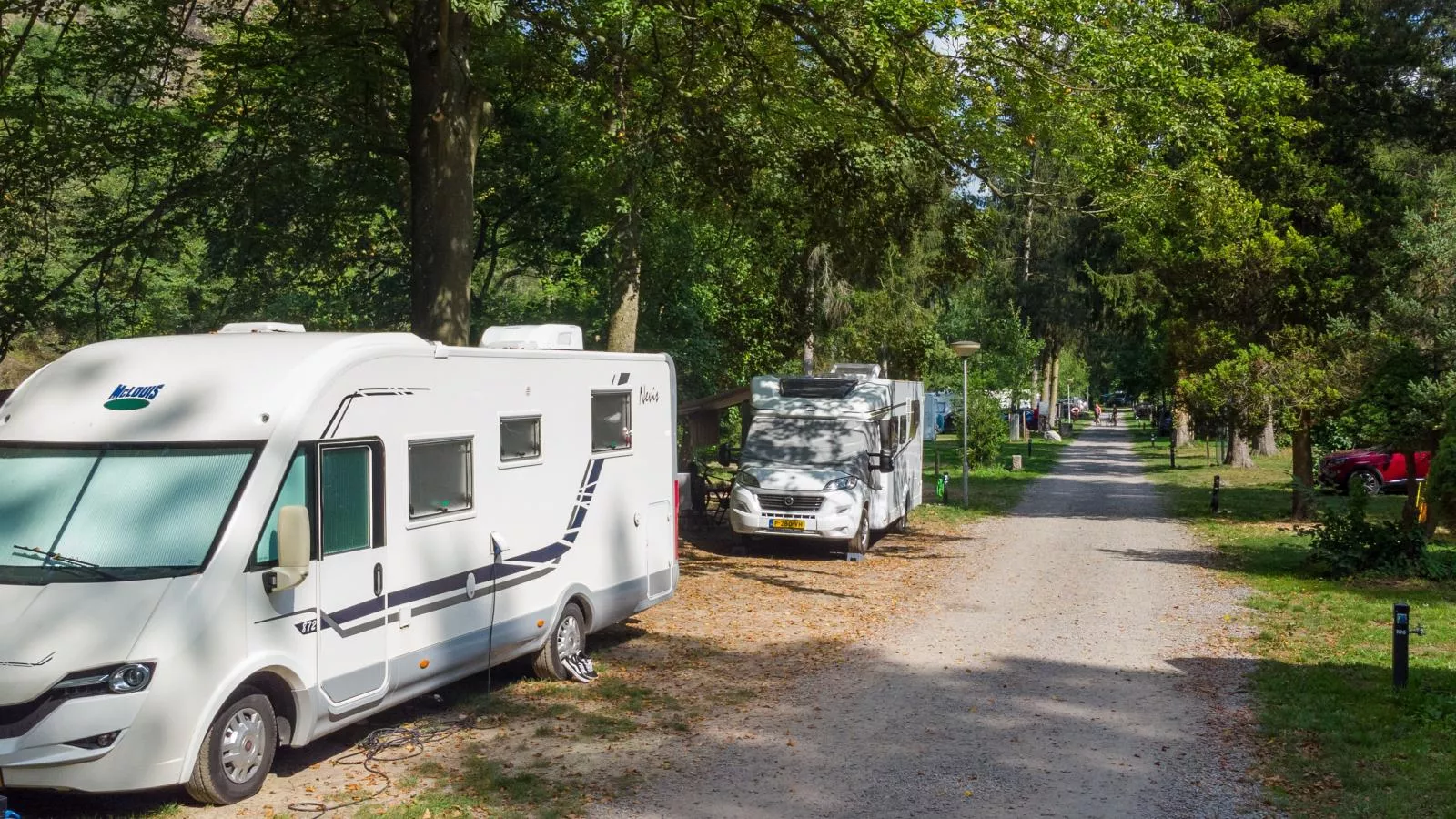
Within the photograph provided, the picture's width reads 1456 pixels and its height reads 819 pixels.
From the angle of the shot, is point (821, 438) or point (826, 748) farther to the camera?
point (821, 438)

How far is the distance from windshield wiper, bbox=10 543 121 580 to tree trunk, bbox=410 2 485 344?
6461mm

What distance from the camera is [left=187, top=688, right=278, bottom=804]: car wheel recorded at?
7.03 meters

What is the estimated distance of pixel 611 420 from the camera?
11445 millimetres

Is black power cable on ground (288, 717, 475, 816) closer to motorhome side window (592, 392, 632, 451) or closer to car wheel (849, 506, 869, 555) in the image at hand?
motorhome side window (592, 392, 632, 451)

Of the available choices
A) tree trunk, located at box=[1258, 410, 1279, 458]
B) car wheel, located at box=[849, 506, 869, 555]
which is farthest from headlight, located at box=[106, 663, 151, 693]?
tree trunk, located at box=[1258, 410, 1279, 458]

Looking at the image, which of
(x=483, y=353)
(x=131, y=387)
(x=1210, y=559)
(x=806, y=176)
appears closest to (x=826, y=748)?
(x=483, y=353)

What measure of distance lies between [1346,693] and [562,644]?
20.7 feet

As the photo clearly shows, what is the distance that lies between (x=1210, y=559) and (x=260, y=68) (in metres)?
14.7

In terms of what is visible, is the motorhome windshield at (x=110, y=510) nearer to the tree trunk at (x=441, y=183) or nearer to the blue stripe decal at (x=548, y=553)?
the blue stripe decal at (x=548, y=553)

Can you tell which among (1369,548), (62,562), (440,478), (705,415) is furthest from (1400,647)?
(705,415)

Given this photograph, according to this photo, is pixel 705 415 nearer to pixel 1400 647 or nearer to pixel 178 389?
pixel 1400 647

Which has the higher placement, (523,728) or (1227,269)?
(1227,269)

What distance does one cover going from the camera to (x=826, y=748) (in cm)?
890

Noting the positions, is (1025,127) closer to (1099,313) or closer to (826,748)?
(826,748)
